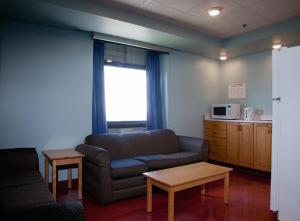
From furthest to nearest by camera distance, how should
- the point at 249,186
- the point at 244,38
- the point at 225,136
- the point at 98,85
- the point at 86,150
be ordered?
the point at 225,136, the point at 244,38, the point at 98,85, the point at 249,186, the point at 86,150

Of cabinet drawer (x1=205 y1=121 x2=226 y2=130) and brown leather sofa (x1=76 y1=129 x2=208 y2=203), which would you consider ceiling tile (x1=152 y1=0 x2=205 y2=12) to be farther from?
cabinet drawer (x1=205 y1=121 x2=226 y2=130)

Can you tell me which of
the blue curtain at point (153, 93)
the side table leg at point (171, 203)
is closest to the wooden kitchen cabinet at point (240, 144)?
the blue curtain at point (153, 93)

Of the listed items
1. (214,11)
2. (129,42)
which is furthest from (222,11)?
(129,42)

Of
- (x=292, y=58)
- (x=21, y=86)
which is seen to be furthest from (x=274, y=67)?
(x=21, y=86)

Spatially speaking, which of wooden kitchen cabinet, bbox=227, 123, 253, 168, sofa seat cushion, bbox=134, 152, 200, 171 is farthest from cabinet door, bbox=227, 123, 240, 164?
sofa seat cushion, bbox=134, 152, 200, 171

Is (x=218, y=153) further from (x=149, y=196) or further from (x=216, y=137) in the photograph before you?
(x=149, y=196)

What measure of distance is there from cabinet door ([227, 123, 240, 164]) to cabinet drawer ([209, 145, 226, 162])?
13 cm

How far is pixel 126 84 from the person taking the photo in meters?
4.27

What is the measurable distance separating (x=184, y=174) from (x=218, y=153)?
2479 millimetres

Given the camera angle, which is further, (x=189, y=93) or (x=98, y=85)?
(x=189, y=93)

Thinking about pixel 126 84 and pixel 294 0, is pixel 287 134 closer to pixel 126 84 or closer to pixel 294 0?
pixel 294 0

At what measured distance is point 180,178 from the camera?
2488 millimetres

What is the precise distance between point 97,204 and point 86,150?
729 mm

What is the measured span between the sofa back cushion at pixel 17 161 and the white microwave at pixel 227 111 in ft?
12.0
